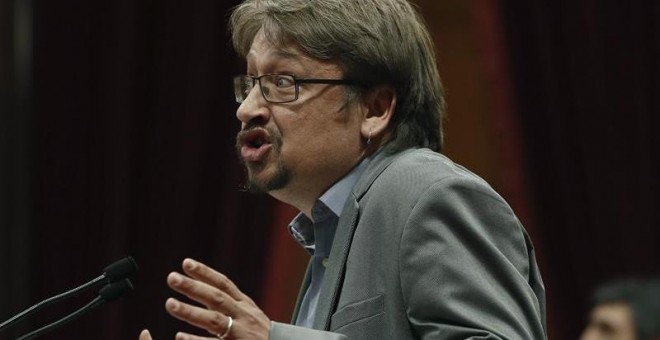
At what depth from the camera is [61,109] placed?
13.5 ft

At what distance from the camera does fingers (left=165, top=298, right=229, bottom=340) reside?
1.64 m

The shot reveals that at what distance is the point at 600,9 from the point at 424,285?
7.87ft

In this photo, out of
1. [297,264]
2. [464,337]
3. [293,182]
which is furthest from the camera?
[297,264]

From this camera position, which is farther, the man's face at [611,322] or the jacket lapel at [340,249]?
the jacket lapel at [340,249]

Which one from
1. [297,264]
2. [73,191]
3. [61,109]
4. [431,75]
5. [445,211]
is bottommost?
[297,264]

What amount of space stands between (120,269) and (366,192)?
43cm

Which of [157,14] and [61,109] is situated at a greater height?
[157,14]

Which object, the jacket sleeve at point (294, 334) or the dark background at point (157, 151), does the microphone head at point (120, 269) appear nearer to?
the jacket sleeve at point (294, 334)

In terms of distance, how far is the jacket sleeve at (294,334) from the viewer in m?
1.74

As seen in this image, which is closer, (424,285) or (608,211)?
(424,285)

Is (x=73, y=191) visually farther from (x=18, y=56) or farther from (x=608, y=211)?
(x=608, y=211)

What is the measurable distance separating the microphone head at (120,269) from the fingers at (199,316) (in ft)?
0.98

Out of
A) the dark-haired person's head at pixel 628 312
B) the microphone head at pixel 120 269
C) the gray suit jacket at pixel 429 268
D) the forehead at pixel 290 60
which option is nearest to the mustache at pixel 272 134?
the forehead at pixel 290 60

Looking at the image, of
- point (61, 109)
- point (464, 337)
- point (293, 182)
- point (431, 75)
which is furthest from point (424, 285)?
point (61, 109)
